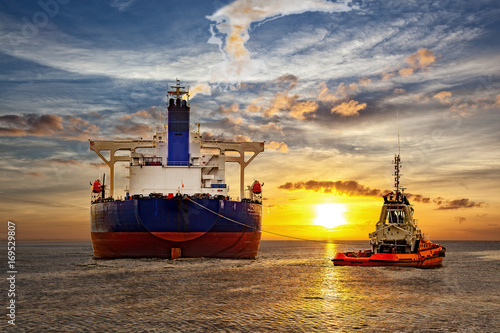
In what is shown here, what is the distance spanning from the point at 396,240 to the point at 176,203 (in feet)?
60.6

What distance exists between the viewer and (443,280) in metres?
34.7

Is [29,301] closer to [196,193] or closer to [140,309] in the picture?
[140,309]

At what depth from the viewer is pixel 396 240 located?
4019 centimetres

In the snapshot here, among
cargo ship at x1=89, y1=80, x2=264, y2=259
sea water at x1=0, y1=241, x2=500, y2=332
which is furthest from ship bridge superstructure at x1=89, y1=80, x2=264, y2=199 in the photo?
sea water at x1=0, y1=241, x2=500, y2=332

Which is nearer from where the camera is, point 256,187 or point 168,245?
point 168,245

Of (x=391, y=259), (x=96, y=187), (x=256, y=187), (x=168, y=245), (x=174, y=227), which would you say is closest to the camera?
(x=391, y=259)

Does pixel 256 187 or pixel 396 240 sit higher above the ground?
pixel 256 187

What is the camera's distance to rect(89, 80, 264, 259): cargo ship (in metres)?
43.7

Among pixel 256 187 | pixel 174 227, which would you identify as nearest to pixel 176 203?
pixel 174 227

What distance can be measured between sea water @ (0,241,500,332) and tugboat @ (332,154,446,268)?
204 centimetres

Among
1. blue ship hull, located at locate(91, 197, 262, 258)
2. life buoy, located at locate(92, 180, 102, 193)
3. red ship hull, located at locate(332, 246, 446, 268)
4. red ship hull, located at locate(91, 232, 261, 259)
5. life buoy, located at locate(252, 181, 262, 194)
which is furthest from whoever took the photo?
life buoy, located at locate(92, 180, 102, 193)

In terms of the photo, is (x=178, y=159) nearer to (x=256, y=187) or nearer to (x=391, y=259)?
(x=256, y=187)

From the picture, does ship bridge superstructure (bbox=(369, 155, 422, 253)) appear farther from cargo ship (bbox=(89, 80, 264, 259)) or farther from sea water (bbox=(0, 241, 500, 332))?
cargo ship (bbox=(89, 80, 264, 259))

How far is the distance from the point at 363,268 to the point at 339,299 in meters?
19.3
